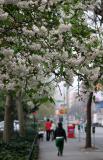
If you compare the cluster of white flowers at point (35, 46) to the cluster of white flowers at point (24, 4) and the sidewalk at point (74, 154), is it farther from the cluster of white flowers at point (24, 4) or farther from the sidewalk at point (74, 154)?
the sidewalk at point (74, 154)

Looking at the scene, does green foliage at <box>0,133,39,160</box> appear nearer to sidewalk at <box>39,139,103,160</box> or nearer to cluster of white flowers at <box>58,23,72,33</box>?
sidewalk at <box>39,139,103,160</box>

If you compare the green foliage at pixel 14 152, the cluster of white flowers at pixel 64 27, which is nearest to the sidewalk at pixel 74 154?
the green foliage at pixel 14 152

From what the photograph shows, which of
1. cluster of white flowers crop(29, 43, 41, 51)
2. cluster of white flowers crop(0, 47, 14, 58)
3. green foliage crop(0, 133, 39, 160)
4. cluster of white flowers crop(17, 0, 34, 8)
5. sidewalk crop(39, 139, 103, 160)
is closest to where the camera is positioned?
cluster of white flowers crop(17, 0, 34, 8)

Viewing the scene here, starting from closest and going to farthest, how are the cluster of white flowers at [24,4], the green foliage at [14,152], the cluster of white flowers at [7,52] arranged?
1. the cluster of white flowers at [24,4]
2. the cluster of white flowers at [7,52]
3. the green foliage at [14,152]

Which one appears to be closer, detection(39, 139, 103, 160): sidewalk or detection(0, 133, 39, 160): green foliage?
detection(0, 133, 39, 160): green foliage

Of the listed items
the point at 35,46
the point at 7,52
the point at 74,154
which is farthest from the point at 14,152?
the point at 7,52

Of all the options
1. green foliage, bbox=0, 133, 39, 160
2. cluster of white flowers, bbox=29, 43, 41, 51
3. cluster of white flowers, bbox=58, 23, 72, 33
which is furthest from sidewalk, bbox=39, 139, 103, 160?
cluster of white flowers, bbox=58, 23, 72, 33

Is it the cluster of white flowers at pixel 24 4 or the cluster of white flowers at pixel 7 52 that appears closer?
the cluster of white flowers at pixel 24 4

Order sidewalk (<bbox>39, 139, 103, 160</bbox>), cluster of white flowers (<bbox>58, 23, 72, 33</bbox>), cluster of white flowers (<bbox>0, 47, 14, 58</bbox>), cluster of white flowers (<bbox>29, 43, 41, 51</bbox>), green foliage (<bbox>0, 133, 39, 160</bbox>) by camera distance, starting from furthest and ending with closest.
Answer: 1. sidewalk (<bbox>39, 139, 103, 160</bbox>)
2. green foliage (<bbox>0, 133, 39, 160</bbox>)
3. cluster of white flowers (<bbox>29, 43, 41, 51</bbox>)
4. cluster of white flowers (<bbox>0, 47, 14, 58</bbox>)
5. cluster of white flowers (<bbox>58, 23, 72, 33</bbox>)

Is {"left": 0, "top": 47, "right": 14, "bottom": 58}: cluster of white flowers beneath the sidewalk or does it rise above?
above

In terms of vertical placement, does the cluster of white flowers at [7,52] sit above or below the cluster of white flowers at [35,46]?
below

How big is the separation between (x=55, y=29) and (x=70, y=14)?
0.89m

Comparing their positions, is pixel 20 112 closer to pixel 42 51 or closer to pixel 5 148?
pixel 5 148

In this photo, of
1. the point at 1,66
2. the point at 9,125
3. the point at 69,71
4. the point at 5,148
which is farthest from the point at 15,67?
the point at 9,125
